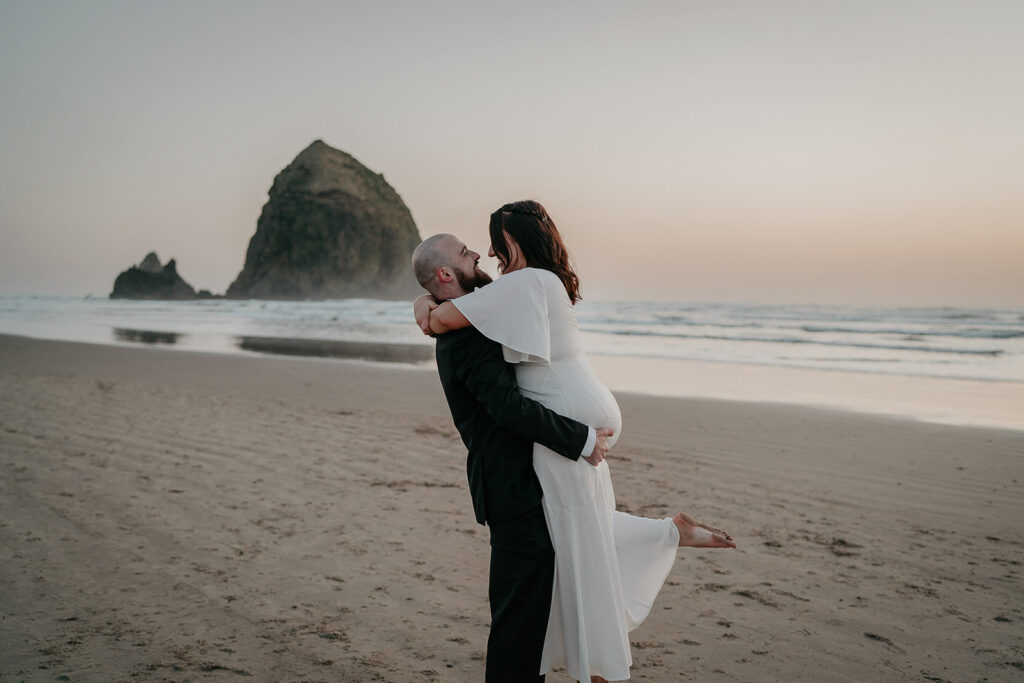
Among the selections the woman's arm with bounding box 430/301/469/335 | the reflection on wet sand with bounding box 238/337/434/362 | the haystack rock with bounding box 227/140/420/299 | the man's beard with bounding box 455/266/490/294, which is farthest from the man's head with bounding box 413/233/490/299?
the haystack rock with bounding box 227/140/420/299

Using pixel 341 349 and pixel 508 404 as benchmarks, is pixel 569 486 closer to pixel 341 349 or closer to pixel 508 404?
pixel 508 404

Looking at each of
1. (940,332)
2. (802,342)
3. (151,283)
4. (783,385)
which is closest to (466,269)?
(783,385)

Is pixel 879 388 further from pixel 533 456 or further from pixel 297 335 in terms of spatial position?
pixel 297 335

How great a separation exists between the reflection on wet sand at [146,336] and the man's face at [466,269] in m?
20.0

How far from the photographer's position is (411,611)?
346cm

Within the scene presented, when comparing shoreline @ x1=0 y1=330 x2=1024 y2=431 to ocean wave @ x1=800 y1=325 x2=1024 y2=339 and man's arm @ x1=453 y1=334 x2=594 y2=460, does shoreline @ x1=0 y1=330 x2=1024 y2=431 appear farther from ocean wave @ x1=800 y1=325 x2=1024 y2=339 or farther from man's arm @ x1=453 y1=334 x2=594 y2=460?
ocean wave @ x1=800 y1=325 x2=1024 y2=339

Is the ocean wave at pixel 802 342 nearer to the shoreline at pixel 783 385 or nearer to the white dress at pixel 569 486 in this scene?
the shoreline at pixel 783 385

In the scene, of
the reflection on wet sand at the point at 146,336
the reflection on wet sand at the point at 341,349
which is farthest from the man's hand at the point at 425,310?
the reflection on wet sand at the point at 146,336

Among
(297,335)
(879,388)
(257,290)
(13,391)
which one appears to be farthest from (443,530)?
(257,290)

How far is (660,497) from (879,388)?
8312mm

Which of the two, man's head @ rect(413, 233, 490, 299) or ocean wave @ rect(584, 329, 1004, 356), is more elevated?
man's head @ rect(413, 233, 490, 299)

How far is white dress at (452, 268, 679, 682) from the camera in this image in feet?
6.97

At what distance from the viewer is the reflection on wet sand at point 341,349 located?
1652 cm

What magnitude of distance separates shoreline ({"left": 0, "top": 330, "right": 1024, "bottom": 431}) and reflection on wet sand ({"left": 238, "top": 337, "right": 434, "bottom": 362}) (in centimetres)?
3
